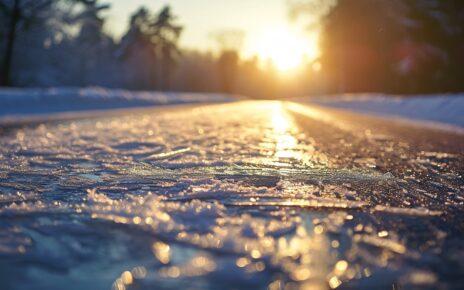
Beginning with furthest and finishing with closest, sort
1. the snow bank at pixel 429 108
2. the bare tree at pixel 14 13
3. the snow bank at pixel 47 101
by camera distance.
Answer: the bare tree at pixel 14 13 < the snow bank at pixel 47 101 < the snow bank at pixel 429 108

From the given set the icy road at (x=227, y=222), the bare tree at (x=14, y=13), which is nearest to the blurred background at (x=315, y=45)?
the bare tree at (x=14, y=13)

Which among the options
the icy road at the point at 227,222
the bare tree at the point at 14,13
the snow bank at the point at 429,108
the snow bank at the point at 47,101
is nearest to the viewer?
the icy road at the point at 227,222

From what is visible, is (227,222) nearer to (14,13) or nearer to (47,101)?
(47,101)

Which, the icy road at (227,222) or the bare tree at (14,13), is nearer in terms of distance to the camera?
the icy road at (227,222)

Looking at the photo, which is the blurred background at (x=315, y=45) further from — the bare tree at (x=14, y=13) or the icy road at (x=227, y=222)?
the icy road at (x=227, y=222)

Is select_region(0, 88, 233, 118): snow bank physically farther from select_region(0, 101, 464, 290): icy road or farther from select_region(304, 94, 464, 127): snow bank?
select_region(304, 94, 464, 127): snow bank

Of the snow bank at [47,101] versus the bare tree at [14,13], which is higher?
the bare tree at [14,13]

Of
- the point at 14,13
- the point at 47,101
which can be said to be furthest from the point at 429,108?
the point at 14,13

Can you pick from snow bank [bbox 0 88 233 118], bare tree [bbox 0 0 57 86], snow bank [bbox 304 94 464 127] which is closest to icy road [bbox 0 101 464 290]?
snow bank [bbox 304 94 464 127]
